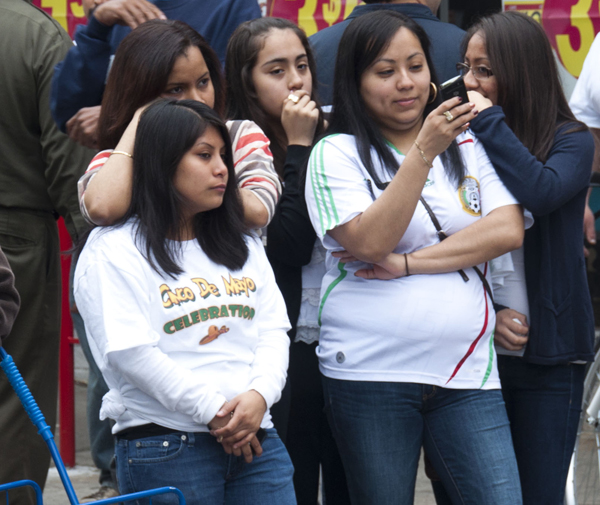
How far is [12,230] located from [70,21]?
7.20 ft

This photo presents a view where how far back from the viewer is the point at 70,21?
539 centimetres

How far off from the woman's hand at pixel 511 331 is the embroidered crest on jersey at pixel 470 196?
35 centimetres

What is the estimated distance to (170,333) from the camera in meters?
2.32

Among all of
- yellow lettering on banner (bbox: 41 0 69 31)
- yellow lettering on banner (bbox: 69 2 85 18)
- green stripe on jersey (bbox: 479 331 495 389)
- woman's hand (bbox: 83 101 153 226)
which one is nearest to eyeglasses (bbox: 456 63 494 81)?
green stripe on jersey (bbox: 479 331 495 389)

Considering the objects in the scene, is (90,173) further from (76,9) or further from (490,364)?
(76,9)

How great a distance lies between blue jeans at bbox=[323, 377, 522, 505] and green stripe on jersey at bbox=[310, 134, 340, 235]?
46cm

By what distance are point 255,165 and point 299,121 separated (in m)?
0.25

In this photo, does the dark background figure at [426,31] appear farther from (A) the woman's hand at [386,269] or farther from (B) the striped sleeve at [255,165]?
(A) the woman's hand at [386,269]

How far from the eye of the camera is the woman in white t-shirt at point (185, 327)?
2.29 meters

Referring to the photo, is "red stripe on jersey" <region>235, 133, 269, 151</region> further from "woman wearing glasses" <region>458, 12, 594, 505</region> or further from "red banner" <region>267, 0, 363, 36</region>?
"red banner" <region>267, 0, 363, 36</region>

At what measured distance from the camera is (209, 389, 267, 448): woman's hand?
7.56ft

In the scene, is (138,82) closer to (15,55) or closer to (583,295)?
(15,55)

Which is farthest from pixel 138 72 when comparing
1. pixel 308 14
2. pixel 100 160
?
pixel 308 14

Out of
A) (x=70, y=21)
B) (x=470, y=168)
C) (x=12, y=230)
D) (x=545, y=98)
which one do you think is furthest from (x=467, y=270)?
(x=70, y=21)
